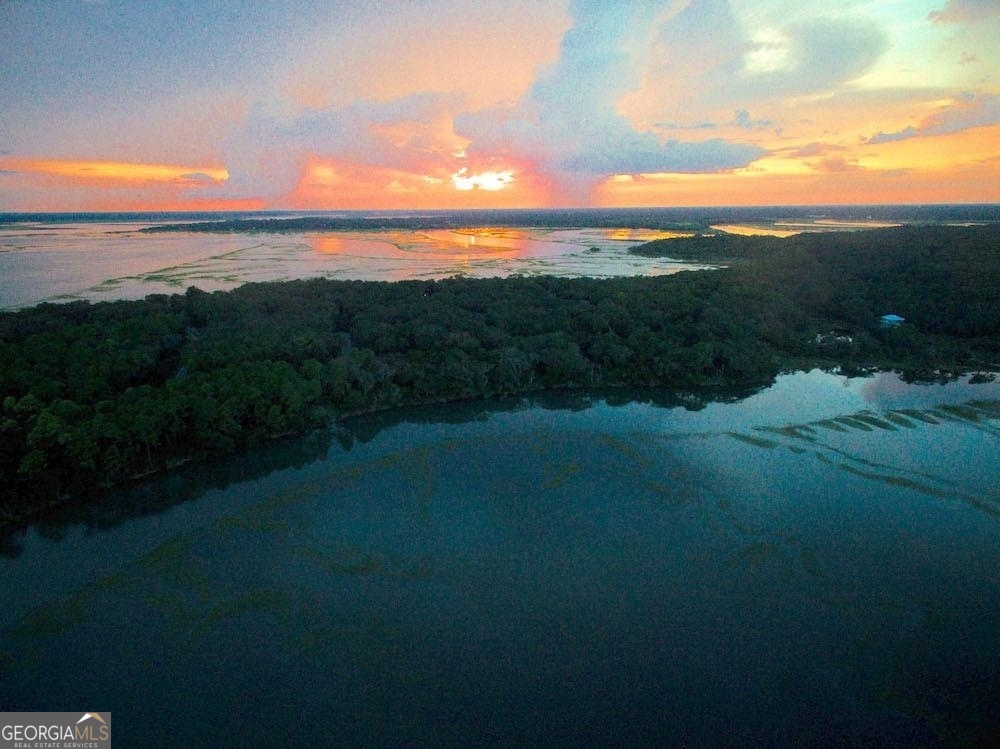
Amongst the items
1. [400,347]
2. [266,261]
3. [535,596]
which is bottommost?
[535,596]

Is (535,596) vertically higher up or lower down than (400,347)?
lower down

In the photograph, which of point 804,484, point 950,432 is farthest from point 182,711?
point 950,432

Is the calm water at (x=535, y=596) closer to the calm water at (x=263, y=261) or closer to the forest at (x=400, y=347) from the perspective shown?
the forest at (x=400, y=347)

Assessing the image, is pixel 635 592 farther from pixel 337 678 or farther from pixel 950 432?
pixel 950 432

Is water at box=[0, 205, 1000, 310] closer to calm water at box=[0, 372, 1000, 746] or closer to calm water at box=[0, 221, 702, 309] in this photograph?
calm water at box=[0, 221, 702, 309]

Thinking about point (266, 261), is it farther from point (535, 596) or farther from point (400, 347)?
point (535, 596)

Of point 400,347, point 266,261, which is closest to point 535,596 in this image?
point 400,347
